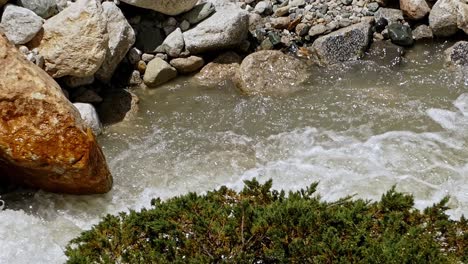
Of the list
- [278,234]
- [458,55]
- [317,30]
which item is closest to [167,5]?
[317,30]

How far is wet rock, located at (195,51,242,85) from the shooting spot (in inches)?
346

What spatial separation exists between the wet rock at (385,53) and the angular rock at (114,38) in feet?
11.7

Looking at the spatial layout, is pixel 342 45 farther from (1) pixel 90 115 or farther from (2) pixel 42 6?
(2) pixel 42 6

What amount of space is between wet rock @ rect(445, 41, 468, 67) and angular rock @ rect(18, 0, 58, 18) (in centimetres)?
556

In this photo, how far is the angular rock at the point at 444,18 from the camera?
360 inches

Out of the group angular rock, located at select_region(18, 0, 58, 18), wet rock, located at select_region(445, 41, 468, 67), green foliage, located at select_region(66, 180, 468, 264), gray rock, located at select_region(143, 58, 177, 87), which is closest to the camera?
green foliage, located at select_region(66, 180, 468, 264)

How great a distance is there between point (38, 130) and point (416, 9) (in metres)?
6.09

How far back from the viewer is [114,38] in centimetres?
807

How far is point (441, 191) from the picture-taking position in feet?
21.2

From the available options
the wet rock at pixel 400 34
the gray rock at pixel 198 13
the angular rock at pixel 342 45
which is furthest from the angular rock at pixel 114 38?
the wet rock at pixel 400 34

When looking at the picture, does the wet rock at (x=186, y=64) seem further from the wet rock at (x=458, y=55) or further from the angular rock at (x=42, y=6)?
the wet rock at (x=458, y=55)

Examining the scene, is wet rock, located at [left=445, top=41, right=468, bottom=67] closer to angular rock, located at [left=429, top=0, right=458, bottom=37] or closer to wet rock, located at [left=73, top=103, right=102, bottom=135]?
angular rock, located at [left=429, top=0, right=458, bottom=37]

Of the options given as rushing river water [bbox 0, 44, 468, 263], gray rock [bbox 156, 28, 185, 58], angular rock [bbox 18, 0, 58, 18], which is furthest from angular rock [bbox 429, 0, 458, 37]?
angular rock [bbox 18, 0, 58, 18]

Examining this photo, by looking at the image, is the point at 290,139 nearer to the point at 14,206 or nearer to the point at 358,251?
the point at 14,206
